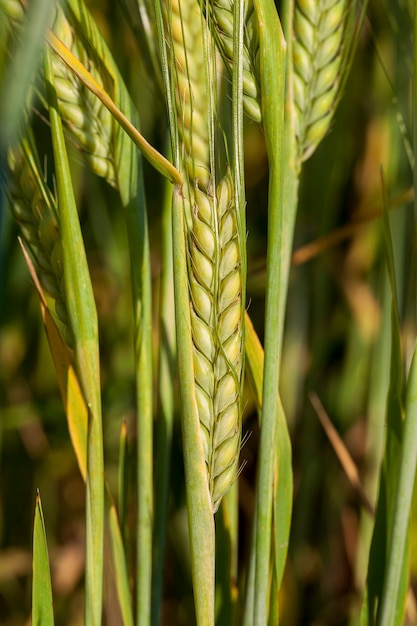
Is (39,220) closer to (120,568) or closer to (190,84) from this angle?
(190,84)

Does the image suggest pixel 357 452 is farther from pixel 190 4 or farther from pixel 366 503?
pixel 190 4

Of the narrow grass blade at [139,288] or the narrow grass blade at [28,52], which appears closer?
the narrow grass blade at [28,52]

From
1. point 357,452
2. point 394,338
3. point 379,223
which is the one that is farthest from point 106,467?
point 394,338

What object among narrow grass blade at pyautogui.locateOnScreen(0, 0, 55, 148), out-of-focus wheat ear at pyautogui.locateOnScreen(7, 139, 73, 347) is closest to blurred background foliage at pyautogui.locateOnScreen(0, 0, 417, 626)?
out-of-focus wheat ear at pyautogui.locateOnScreen(7, 139, 73, 347)

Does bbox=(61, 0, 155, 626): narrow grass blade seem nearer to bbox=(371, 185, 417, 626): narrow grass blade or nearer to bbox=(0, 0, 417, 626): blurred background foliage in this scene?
bbox=(371, 185, 417, 626): narrow grass blade

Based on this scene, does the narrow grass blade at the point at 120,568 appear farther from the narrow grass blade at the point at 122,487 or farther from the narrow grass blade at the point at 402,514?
the narrow grass blade at the point at 402,514

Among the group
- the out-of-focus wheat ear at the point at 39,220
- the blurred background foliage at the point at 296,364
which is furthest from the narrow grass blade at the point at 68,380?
the blurred background foliage at the point at 296,364
